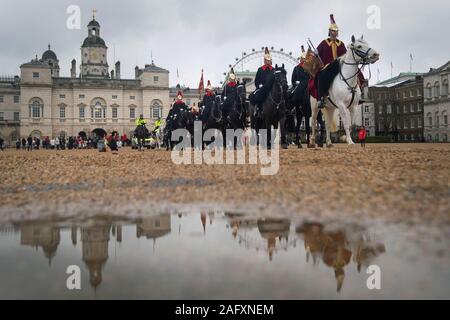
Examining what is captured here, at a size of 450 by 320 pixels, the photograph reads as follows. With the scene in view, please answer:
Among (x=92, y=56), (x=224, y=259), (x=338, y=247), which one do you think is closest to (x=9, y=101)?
(x=92, y=56)

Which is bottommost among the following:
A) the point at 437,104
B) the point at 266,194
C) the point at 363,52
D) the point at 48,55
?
the point at 266,194

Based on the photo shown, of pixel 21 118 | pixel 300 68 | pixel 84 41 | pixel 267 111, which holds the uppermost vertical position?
pixel 84 41

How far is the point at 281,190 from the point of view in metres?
4.62

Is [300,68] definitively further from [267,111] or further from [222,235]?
[222,235]

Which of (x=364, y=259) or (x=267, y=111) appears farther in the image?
(x=267, y=111)

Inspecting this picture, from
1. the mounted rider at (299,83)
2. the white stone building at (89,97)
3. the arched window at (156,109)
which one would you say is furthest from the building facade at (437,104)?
the mounted rider at (299,83)

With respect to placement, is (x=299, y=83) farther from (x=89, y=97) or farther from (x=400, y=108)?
(x=89, y=97)

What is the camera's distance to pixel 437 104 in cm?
7062

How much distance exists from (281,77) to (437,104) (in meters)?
64.4

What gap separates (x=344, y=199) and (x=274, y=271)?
2.08 meters

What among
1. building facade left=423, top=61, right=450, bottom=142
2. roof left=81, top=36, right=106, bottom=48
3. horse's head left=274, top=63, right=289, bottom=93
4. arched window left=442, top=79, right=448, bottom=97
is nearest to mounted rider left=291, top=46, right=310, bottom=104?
horse's head left=274, top=63, right=289, bottom=93

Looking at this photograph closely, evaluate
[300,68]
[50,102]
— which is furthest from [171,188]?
[50,102]

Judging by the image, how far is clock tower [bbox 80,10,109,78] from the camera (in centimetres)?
8775

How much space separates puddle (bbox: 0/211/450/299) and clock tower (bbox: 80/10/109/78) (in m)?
89.3
